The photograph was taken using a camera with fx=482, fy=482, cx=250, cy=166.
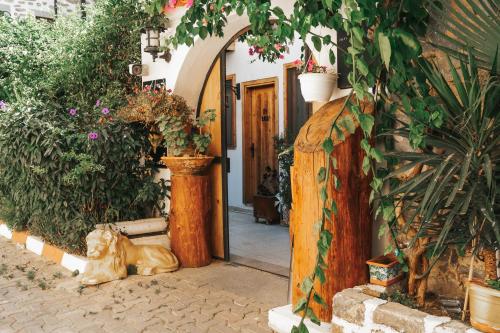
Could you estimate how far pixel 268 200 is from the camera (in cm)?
711

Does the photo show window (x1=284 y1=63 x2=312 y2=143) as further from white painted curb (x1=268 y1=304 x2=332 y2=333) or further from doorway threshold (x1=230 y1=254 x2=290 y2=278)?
white painted curb (x1=268 y1=304 x2=332 y2=333)

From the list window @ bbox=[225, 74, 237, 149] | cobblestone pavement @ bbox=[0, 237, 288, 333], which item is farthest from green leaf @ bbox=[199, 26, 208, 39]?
window @ bbox=[225, 74, 237, 149]

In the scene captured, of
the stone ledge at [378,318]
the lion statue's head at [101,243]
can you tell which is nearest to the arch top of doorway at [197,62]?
the lion statue's head at [101,243]

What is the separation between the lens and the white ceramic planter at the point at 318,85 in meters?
3.45

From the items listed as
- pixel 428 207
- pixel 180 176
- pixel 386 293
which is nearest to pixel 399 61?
pixel 428 207

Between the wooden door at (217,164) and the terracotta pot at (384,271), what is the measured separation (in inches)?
98.9

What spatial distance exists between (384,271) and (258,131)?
17.9 feet

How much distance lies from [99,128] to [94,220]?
3.17ft

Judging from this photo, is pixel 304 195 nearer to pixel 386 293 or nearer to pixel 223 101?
pixel 386 293

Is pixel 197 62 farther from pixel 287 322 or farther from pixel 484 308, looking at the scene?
pixel 484 308

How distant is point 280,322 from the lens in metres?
3.11

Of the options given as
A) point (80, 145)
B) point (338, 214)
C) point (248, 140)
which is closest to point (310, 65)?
point (338, 214)

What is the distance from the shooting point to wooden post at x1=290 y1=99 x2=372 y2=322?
2.96 metres

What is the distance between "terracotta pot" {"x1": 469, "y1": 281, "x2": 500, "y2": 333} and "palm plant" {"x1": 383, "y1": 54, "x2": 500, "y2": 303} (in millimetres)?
221
